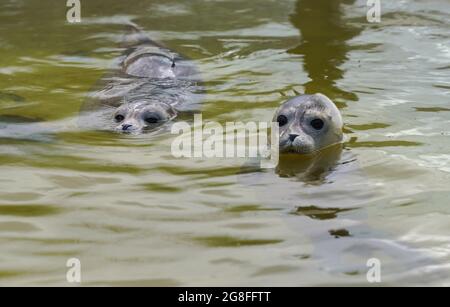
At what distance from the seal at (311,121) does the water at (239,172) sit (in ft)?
0.60

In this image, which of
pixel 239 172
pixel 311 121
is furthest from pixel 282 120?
pixel 239 172

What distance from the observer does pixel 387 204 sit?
5570 millimetres

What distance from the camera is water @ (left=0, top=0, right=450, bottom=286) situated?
4.75 meters

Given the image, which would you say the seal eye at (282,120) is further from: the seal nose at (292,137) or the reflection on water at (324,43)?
the reflection on water at (324,43)

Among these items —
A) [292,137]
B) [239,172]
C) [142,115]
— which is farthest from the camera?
[142,115]

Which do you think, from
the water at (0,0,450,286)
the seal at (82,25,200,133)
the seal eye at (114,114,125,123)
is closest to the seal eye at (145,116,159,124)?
the seal at (82,25,200,133)

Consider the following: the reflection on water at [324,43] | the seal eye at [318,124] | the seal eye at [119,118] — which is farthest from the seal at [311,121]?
the seal eye at [119,118]

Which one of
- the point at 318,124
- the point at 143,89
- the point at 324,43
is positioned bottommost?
the point at 318,124

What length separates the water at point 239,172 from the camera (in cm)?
475

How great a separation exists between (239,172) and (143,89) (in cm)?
239

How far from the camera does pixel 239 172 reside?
244 inches

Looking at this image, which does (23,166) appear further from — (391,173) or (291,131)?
(391,173)

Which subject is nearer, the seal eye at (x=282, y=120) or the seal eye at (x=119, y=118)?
the seal eye at (x=282, y=120)

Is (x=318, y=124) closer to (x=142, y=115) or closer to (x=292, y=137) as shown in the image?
(x=292, y=137)
